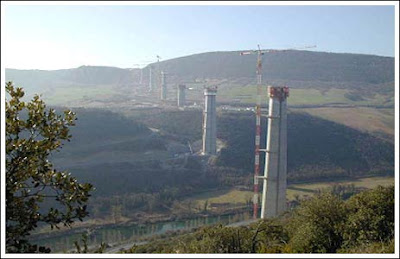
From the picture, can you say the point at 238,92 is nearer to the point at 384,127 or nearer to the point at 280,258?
the point at 384,127

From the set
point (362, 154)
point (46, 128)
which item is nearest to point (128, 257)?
point (46, 128)

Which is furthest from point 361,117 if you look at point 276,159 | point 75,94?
point 75,94

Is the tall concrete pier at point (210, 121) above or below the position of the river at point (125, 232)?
above

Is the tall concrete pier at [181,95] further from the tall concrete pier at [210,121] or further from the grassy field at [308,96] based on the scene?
the tall concrete pier at [210,121]

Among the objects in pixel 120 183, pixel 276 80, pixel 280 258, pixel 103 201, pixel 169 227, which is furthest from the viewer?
pixel 276 80

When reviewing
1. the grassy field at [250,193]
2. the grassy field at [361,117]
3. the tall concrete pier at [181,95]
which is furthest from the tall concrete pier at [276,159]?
the tall concrete pier at [181,95]

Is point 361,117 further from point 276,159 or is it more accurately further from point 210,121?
point 276,159

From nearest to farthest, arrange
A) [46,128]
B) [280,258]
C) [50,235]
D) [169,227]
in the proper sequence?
1. [280,258]
2. [46,128]
3. [50,235]
4. [169,227]
